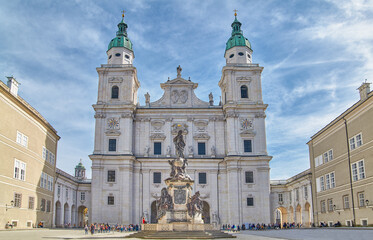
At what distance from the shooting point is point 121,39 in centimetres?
6041

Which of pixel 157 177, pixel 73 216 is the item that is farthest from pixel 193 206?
pixel 73 216

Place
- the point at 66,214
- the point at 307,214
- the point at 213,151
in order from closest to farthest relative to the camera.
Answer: the point at 307,214
the point at 213,151
the point at 66,214

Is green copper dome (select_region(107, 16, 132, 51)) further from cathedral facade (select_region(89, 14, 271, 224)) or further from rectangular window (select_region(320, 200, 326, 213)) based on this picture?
rectangular window (select_region(320, 200, 326, 213))

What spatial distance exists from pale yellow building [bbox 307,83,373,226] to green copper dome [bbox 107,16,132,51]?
102ft

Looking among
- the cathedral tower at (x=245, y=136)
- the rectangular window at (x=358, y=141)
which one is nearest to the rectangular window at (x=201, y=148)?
the cathedral tower at (x=245, y=136)

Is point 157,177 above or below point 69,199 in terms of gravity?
above

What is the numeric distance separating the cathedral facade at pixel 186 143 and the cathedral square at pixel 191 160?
14cm

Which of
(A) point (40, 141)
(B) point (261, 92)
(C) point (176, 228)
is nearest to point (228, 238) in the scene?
(C) point (176, 228)

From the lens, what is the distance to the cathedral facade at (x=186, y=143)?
52562 millimetres

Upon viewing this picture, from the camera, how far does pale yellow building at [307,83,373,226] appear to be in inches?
1409

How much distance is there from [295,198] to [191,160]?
55.1 feet

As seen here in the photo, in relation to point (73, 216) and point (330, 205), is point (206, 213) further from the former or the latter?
point (73, 216)

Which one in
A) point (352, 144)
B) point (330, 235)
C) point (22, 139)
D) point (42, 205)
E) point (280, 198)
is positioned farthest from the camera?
point (280, 198)

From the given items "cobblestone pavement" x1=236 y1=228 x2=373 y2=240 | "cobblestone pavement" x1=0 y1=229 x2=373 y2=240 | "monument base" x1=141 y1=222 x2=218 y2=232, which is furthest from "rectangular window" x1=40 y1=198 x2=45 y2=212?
"cobblestone pavement" x1=236 y1=228 x2=373 y2=240
